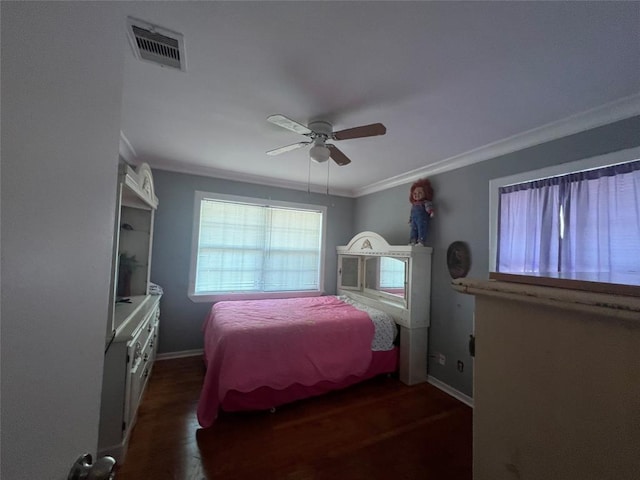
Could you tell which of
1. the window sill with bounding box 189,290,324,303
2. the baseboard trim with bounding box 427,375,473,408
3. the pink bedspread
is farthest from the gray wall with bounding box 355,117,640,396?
the window sill with bounding box 189,290,324,303

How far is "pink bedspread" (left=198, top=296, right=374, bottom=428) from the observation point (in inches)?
80.5

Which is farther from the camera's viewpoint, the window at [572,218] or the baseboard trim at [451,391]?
the baseboard trim at [451,391]

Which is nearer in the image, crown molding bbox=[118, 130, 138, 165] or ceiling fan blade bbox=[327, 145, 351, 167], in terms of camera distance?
ceiling fan blade bbox=[327, 145, 351, 167]

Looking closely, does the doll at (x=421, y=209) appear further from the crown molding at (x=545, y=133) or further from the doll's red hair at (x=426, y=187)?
the crown molding at (x=545, y=133)

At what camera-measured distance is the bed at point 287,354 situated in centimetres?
206

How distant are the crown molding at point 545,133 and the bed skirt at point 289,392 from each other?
2.19 metres

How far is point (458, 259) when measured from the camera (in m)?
2.66

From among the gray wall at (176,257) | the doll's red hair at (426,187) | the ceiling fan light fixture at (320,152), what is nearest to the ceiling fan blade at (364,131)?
the ceiling fan light fixture at (320,152)

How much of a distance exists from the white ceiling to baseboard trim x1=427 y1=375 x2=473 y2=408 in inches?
95.3

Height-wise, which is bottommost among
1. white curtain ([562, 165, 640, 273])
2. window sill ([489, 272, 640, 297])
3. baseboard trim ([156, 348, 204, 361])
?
baseboard trim ([156, 348, 204, 361])

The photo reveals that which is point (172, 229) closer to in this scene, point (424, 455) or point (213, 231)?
point (213, 231)

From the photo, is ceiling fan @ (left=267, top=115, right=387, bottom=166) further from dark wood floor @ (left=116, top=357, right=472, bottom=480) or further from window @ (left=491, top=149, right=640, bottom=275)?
dark wood floor @ (left=116, top=357, right=472, bottom=480)

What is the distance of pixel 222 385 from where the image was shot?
2008 mm

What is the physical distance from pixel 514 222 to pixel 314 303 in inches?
94.8
